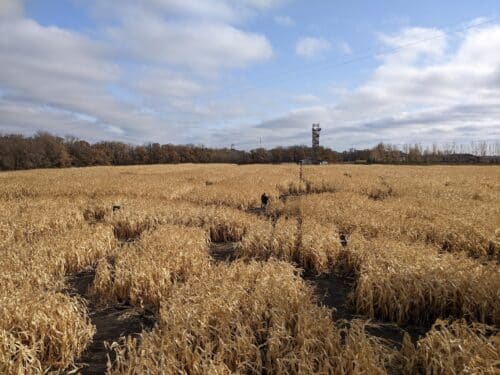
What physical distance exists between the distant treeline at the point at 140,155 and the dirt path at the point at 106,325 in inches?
3203

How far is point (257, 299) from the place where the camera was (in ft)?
15.5

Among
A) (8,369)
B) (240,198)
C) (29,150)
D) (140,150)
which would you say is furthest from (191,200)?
(140,150)

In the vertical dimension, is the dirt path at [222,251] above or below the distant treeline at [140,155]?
below

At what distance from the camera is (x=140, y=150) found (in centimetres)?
9881

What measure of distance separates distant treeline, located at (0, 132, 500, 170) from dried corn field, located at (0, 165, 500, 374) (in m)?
76.7

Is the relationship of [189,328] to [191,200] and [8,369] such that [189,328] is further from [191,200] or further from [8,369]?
[191,200]

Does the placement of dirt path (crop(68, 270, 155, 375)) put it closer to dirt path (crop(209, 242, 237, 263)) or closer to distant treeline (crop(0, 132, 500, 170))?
dirt path (crop(209, 242, 237, 263))

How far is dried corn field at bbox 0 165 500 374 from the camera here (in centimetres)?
352

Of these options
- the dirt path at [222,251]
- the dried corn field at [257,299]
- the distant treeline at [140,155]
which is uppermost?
the distant treeline at [140,155]

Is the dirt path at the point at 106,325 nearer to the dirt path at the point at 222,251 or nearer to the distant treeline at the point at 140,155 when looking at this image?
the dirt path at the point at 222,251

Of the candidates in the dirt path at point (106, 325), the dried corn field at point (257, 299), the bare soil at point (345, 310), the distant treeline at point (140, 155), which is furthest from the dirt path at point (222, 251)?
the distant treeline at point (140, 155)

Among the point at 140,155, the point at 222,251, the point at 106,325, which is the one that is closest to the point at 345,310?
the point at 106,325

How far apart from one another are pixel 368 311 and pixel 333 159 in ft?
373

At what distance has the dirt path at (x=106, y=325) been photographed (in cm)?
407
